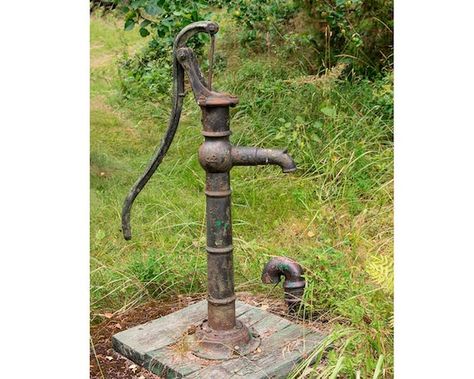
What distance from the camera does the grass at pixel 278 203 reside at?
2539 millimetres

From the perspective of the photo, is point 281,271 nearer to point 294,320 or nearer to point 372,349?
point 294,320

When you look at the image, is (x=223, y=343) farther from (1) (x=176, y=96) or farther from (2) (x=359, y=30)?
(2) (x=359, y=30)

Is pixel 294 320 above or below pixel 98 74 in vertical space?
below

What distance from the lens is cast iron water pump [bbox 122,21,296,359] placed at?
222cm

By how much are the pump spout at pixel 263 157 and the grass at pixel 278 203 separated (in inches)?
16.9

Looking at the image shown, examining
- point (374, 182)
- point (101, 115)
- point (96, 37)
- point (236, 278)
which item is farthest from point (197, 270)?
point (96, 37)

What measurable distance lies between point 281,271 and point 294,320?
210mm

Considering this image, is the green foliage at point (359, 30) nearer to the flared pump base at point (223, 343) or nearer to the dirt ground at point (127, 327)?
the dirt ground at point (127, 327)

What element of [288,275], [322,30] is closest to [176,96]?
[288,275]

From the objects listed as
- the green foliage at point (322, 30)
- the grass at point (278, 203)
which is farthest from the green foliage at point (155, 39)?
A: the green foliage at point (322, 30)

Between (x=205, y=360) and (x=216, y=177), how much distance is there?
2.02 feet

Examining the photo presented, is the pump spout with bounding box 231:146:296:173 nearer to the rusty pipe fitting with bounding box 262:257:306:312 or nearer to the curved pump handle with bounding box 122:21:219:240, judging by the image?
the curved pump handle with bounding box 122:21:219:240

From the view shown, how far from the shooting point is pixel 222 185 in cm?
226

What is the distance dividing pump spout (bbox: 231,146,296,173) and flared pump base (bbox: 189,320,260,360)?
23.5 inches
